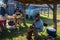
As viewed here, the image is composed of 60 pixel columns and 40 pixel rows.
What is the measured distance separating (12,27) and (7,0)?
660 centimetres

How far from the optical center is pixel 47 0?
32.7ft

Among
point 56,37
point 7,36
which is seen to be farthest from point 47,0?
point 7,36

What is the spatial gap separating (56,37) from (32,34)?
6.81 ft

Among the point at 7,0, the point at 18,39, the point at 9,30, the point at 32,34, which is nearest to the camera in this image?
the point at 32,34

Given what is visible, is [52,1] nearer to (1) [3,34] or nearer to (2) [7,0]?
(1) [3,34]

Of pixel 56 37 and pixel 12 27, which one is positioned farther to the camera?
pixel 12 27

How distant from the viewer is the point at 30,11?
1816 centimetres

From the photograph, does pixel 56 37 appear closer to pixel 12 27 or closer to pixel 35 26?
pixel 35 26

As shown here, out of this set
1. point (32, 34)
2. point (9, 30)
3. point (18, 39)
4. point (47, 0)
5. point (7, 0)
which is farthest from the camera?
point (7, 0)

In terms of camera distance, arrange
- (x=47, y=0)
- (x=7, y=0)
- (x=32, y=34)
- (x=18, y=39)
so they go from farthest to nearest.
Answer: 1. (x=7, y=0)
2. (x=47, y=0)
3. (x=18, y=39)
4. (x=32, y=34)

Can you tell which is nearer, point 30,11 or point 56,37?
point 56,37

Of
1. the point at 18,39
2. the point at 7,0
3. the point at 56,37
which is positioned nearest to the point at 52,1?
the point at 56,37

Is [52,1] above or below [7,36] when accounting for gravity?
above

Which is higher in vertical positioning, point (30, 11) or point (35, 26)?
point (35, 26)
